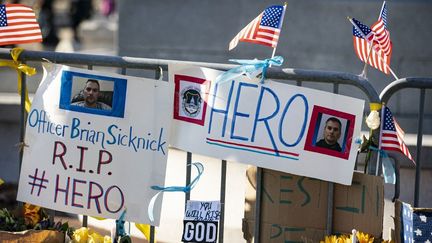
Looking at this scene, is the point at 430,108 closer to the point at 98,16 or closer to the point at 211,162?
the point at 211,162

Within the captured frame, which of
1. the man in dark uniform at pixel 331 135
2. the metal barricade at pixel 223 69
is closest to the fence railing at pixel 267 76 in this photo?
the metal barricade at pixel 223 69

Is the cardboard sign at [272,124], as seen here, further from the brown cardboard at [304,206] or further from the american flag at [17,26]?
the american flag at [17,26]

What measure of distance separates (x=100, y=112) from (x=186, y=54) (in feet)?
14.4

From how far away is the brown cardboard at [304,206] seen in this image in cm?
537

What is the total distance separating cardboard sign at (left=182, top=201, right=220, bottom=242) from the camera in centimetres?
551

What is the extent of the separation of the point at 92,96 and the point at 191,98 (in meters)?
0.57

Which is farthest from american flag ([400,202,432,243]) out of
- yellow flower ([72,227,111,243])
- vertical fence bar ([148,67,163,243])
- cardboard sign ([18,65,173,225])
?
yellow flower ([72,227,111,243])

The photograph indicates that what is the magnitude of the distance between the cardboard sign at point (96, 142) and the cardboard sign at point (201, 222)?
0.20 m

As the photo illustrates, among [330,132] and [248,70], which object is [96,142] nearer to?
[248,70]

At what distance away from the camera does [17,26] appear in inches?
227

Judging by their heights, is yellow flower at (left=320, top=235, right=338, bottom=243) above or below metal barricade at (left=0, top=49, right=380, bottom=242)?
below

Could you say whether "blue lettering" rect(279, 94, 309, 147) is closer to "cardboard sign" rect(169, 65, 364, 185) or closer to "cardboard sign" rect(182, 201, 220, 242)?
"cardboard sign" rect(169, 65, 364, 185)

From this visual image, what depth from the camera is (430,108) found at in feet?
29.1

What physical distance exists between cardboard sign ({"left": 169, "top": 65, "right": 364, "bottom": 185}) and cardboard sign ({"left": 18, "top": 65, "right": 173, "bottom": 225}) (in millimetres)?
200
